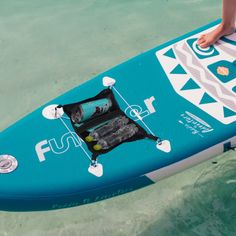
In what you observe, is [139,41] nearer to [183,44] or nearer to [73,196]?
[183,44]

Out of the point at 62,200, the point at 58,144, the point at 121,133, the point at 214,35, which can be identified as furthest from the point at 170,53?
the point at 62,200

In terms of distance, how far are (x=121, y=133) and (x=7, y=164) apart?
23.8 inches

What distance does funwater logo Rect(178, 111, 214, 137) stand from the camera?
Answer: 219cm

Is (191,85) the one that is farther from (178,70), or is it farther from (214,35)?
(214,35)

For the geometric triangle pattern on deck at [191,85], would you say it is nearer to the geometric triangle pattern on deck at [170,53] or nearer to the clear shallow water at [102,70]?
the geometric triangle pattern on deck at [170,53]

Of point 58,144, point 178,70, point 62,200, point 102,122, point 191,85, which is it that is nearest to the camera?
point 62,200

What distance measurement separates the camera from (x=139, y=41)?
3.88 m

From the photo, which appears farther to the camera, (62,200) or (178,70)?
(178,70)

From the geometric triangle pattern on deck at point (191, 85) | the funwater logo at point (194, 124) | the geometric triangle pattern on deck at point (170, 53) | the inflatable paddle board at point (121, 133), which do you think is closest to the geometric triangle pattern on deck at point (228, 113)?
the inflatable paddle board at point (121, 133)

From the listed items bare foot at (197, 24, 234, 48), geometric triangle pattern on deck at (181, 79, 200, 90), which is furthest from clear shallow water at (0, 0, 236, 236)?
bare foot at (197, 24, 234, 48)

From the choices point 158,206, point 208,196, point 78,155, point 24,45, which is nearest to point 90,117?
point 78,155

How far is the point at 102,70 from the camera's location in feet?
11.7

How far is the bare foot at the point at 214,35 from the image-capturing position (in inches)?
105

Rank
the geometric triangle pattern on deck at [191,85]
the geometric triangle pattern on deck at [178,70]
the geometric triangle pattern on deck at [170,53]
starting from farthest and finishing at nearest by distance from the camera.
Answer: the geometric triangle pattern on deck at [170,53]
the geometric triangle pattern on deck at [178,70]
the geometric triangle pattern on deck at [191,85]
